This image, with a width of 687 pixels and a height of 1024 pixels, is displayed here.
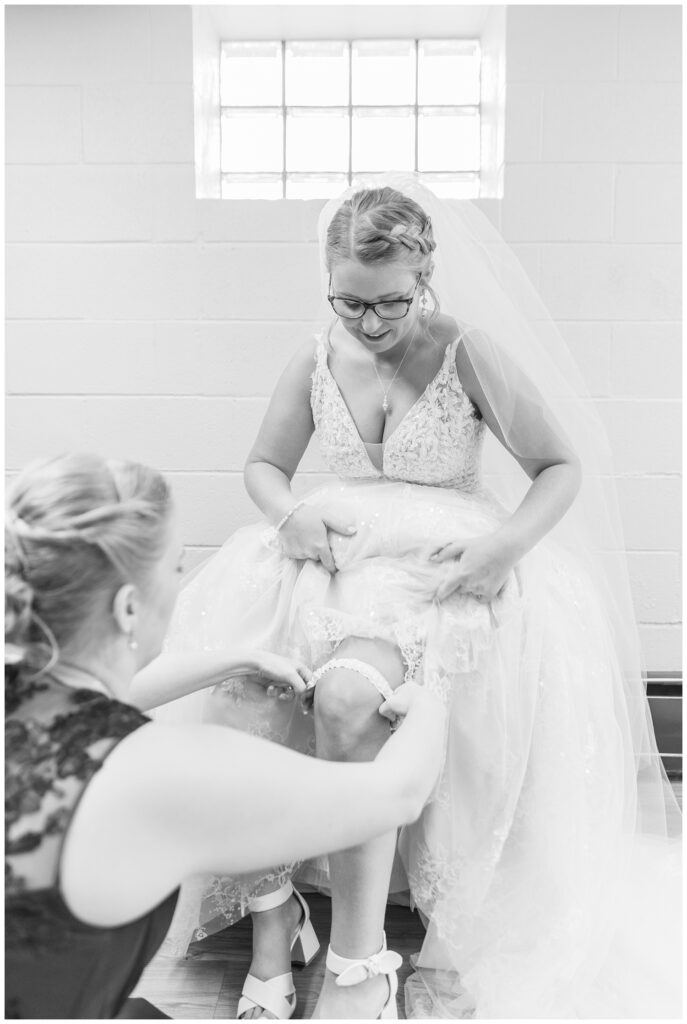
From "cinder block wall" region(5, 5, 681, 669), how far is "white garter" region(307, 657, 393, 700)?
119 cm

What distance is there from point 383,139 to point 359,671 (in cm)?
191

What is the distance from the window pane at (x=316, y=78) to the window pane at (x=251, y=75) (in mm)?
39

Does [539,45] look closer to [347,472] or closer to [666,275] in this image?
[666,275]

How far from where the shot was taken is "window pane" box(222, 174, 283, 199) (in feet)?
9.01

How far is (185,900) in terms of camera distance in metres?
1.57

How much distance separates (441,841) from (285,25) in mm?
2295

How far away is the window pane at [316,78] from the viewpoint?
2719 mm

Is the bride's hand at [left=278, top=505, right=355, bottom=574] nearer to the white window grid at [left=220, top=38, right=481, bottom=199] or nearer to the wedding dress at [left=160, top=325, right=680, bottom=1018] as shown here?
the wedding dress at [left=160, top=325, right=680, bottom=1018]

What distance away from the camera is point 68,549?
2.71 feet

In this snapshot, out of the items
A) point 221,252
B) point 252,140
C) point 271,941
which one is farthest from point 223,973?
point 252,140

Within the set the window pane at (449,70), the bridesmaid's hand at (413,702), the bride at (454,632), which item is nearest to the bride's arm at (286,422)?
the bride at (454,632)

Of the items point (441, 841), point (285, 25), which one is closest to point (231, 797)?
point (441, 841)

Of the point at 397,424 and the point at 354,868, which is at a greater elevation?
the point at 397,424

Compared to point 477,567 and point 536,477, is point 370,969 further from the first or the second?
point 536,477
